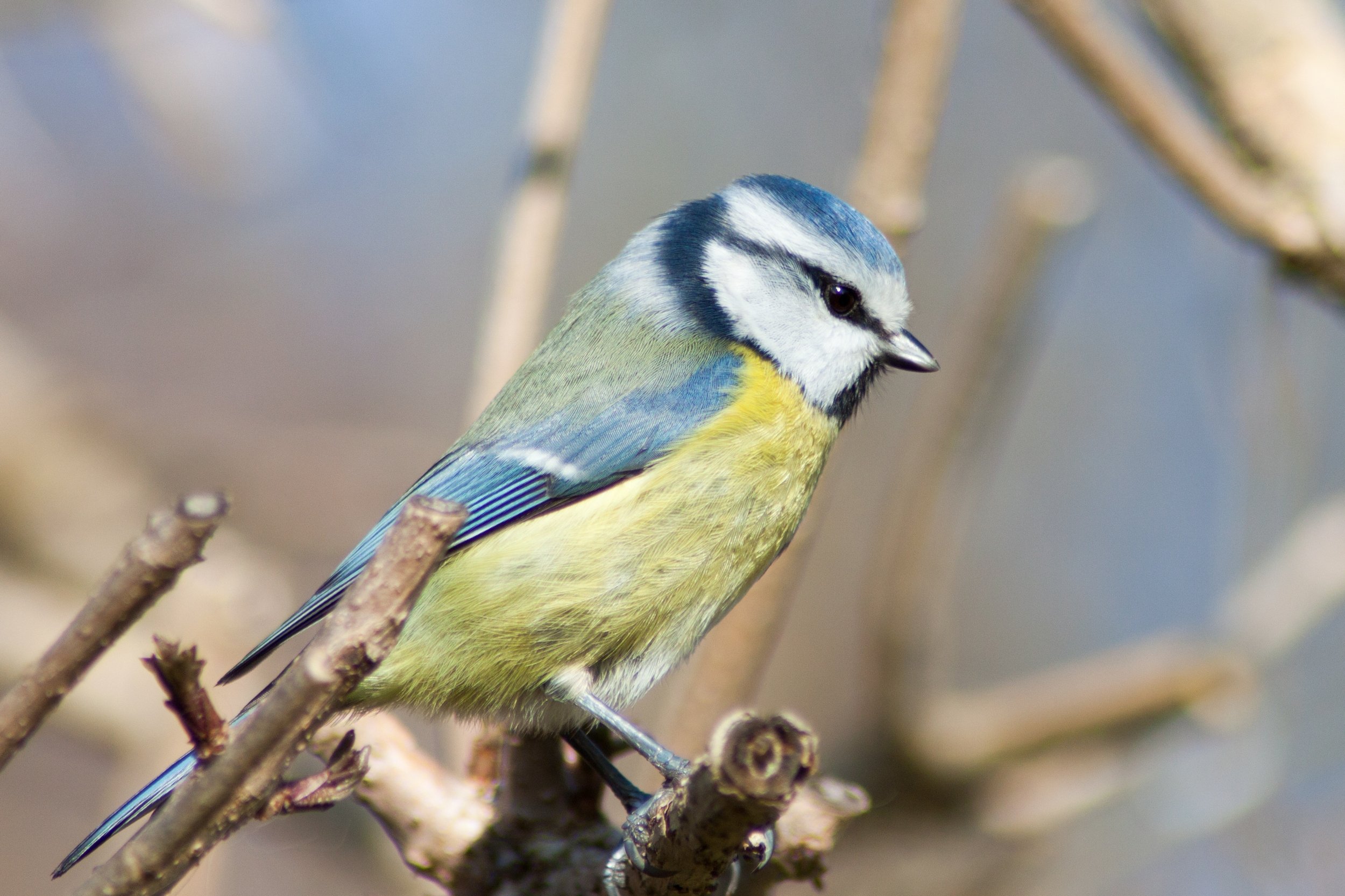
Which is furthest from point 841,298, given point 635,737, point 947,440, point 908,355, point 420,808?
point 420,808

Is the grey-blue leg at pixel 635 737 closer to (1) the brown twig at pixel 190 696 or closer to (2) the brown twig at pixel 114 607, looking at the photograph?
(1) the brown twig at pixel 190 696

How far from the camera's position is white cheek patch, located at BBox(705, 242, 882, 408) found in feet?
5.91

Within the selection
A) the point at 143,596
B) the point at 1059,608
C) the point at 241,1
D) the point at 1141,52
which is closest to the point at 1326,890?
the point at 1059,608

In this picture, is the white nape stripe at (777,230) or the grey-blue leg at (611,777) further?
the white nape stripe at (777,230)

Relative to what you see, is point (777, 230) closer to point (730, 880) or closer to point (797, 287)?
point (797, 287)

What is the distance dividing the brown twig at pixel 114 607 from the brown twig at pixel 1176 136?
5.47ft

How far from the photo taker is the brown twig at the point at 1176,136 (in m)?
1.86

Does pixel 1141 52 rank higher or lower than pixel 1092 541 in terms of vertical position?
higher

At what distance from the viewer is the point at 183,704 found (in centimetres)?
84

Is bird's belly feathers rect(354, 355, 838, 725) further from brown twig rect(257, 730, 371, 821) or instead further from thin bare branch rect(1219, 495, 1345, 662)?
thin bare branch rect(1219, 495, 1345, 662)

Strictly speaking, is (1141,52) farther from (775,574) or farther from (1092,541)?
(1092,541)

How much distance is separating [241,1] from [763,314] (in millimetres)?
1103

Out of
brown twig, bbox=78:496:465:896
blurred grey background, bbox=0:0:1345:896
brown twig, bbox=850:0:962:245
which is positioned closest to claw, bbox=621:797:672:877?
brown twig, bbox=78:496:465:896

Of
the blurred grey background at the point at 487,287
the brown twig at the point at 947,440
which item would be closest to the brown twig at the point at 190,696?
the brown twig at the point at 947,440
